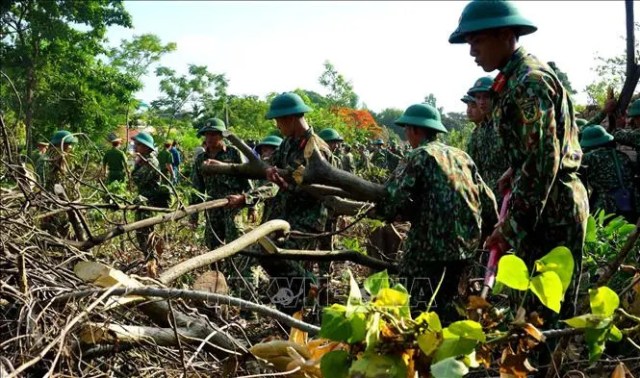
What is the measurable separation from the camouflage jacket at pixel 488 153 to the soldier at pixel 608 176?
1169 mm

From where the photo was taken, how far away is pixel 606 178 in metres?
7.61

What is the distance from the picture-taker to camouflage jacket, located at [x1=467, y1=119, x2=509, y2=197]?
22.3 feet

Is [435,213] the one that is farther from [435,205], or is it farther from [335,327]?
[335,327]

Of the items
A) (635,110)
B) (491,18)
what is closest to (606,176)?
(635,110)

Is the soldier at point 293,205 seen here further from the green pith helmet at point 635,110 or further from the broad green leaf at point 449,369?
the broad green leaf at point 449,369

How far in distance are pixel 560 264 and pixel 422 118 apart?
3.01 metres

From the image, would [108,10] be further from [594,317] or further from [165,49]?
[594,317]

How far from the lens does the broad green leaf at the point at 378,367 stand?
1878mm

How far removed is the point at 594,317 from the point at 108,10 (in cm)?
2382

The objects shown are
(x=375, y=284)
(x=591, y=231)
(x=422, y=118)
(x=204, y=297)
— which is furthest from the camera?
(x=422, y=118)

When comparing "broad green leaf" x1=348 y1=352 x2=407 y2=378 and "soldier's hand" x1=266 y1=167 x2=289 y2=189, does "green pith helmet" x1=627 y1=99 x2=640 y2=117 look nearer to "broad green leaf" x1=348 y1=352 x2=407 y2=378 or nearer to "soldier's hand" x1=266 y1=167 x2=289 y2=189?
"soldier's hand" x1=266 y1=167 x2=289 y2=189

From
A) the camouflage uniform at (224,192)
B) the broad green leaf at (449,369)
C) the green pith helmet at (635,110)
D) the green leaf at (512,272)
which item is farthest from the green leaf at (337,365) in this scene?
the green pith helmet at (635,110)

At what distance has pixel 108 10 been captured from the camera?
23781 millimetres

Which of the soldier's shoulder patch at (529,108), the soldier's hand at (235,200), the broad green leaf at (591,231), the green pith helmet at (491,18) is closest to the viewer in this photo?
the soldier's shoulder patch at (529,108)
